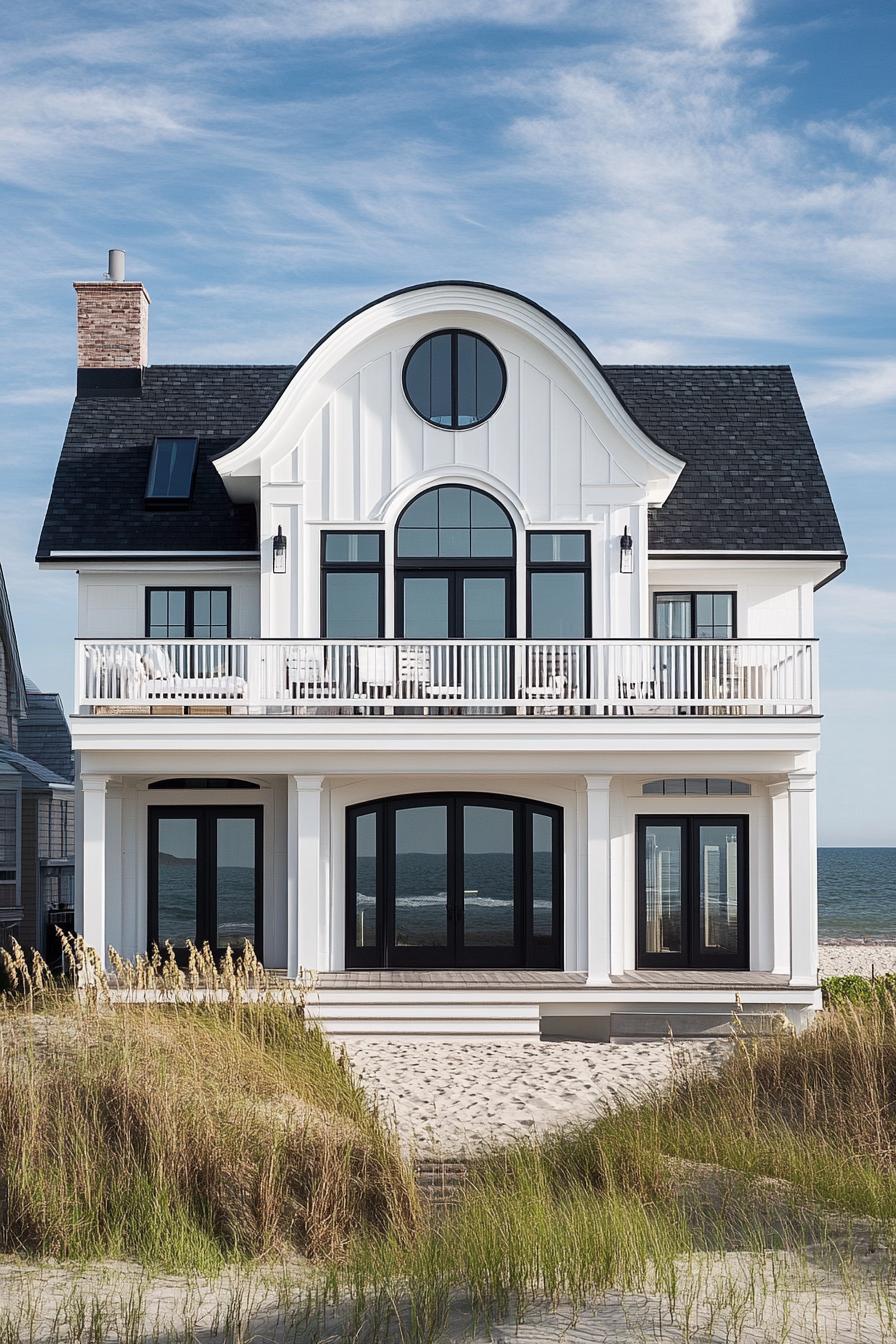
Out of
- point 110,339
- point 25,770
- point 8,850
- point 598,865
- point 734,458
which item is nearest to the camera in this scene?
point 598,865

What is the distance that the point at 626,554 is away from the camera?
63.6ft

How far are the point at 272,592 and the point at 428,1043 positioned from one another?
6.26 metres

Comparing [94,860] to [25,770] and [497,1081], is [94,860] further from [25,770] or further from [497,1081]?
[25,770]

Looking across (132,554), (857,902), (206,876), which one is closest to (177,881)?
(206,876)

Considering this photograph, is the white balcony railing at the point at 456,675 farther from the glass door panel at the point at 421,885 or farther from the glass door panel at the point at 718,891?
the glass door panel at the point at 718,891

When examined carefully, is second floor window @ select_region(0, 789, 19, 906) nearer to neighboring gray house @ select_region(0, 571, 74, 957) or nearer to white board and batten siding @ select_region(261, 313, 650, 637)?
neighboring gray house @ select_region(0, 571, 74, 957)

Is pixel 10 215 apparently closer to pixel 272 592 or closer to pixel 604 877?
pixel 272 592

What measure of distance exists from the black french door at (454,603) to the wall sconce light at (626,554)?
1.51m

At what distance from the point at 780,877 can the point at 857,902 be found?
63.8 metres

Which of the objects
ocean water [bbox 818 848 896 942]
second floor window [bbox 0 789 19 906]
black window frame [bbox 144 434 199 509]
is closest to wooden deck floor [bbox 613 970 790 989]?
black window frame [bbox 144 434 199 509]

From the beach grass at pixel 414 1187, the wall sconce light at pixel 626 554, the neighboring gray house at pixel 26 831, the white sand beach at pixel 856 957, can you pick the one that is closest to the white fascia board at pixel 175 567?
the wall sconce light at pixel 626 554

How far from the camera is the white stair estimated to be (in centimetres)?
1748

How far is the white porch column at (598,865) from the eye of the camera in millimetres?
18062

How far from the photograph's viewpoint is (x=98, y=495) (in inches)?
824
